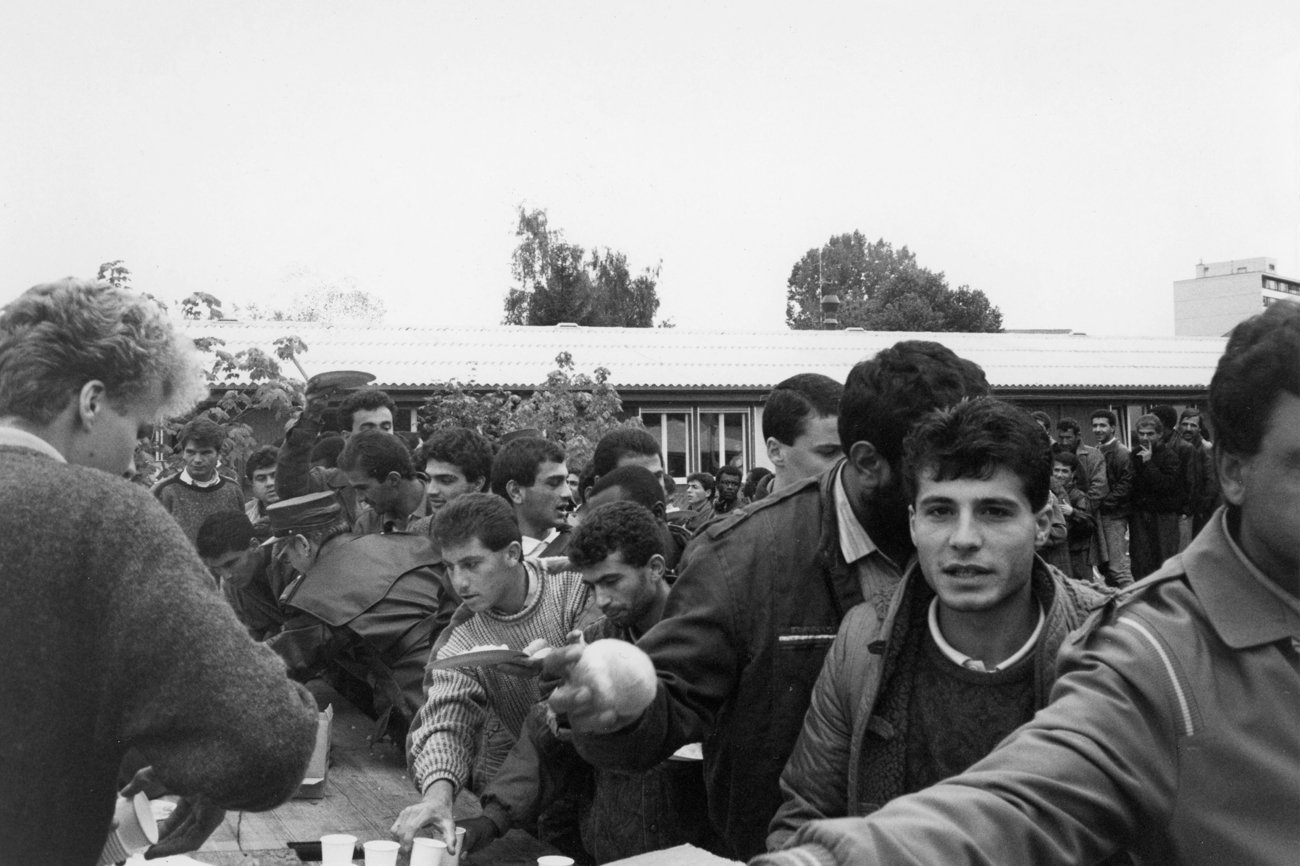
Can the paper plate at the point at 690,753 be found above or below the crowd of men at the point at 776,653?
below

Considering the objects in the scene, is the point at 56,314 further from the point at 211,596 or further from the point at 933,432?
the point at 933,432

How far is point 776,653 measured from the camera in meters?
2.44

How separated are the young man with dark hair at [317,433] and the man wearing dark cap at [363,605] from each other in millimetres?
946

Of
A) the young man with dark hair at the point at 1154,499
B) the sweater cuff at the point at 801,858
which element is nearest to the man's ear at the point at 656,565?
the sweater cuff at the point at 801,858

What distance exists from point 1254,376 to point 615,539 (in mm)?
2178

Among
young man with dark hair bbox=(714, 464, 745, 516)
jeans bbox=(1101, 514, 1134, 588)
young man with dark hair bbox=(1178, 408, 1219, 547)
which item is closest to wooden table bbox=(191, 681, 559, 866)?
young man with dark hair bbox=(714, 464, 745, 516)

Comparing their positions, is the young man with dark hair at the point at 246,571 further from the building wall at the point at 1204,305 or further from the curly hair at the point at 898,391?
the building wall at the point at 1204,305

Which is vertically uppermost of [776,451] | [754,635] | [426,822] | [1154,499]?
[776,451]

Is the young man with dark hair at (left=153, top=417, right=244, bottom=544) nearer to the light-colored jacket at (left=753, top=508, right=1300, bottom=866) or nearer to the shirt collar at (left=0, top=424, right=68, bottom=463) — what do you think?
the shirt collar at (left=0, top=424, right=68, bottom=463)

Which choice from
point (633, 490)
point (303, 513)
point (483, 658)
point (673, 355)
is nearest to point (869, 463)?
point (483, 658)

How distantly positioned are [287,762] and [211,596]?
0.31 meters

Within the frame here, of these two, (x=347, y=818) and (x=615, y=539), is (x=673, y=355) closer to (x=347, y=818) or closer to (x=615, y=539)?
(x=347, y=818)

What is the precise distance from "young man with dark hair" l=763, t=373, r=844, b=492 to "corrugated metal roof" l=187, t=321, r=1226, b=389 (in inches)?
619

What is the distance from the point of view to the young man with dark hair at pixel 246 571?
5719 mm
